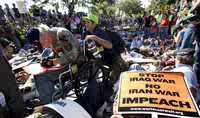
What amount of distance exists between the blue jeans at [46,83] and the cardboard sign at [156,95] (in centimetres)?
245

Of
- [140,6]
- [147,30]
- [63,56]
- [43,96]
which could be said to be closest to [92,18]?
[63,56]

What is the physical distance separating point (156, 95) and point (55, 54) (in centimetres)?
339

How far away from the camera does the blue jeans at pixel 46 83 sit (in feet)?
20.3

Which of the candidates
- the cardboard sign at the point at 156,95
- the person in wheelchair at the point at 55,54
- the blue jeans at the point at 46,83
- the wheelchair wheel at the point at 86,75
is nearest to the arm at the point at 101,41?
the person in wheelchair at the point at 55,54

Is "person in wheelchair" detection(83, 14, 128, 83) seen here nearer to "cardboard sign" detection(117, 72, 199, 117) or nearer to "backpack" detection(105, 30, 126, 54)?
"backpack" detection(105, 30, 126, 54)

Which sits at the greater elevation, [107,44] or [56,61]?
[107,44]

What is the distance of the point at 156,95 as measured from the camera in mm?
3508

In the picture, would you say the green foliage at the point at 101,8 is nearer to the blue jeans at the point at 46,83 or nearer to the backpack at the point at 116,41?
the backpack at the point at 116,41

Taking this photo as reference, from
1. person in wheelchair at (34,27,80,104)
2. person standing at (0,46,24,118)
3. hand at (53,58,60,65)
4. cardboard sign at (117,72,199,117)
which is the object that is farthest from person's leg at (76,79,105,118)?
cardboard sign at (117,72,199,117)

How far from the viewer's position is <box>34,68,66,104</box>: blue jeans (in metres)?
6.19

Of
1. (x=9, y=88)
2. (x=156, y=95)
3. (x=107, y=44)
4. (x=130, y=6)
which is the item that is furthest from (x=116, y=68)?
(x=130, y=6)

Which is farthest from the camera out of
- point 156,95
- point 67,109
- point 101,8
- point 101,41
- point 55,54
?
point 101,8

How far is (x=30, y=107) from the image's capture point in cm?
621

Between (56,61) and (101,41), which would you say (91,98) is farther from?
(101,41)
